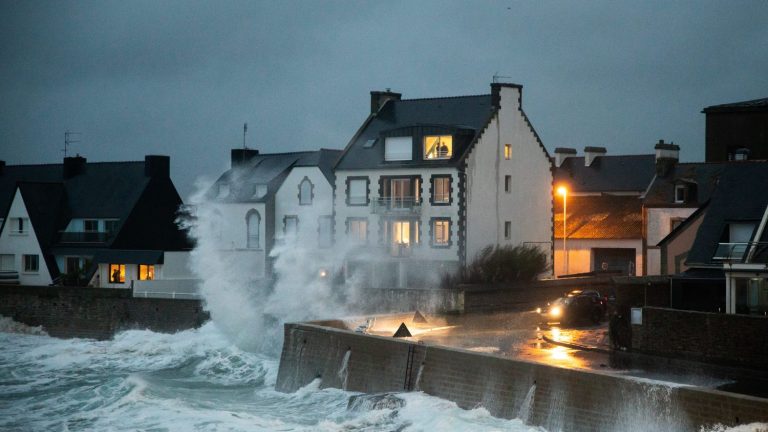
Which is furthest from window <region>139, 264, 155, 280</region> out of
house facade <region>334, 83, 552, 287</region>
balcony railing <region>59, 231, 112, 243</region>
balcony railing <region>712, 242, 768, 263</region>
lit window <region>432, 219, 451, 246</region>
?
balcony railing <region>712, 242, 768, 263</region>

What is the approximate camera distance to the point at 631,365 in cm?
2714

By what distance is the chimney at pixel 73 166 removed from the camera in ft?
206

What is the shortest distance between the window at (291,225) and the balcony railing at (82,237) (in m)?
10.5

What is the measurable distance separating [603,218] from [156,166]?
24691 millimetres

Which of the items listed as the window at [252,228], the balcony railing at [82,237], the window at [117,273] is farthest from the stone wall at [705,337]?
the balcony railing at [82,237]

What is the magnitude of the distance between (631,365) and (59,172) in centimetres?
4481

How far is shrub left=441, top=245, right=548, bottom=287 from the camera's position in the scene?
4484cm

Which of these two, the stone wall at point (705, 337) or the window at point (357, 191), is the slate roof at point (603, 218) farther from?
the stone wall at point (705, 337)

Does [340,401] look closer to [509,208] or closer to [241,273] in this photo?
[509,208]

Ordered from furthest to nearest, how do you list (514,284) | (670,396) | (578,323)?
(514,284) → (578,323) → (670,396)

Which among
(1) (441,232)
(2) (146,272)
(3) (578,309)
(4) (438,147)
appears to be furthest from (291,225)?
(3) (578,309)

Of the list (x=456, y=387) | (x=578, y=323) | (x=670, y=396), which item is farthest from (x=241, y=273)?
(x=670, y=396)

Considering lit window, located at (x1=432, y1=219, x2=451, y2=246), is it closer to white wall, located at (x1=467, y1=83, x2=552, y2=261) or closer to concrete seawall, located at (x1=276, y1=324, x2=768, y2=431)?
white wall, located at (x1=467, y1=83, x2=552, y2=261)

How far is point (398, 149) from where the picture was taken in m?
48.3
